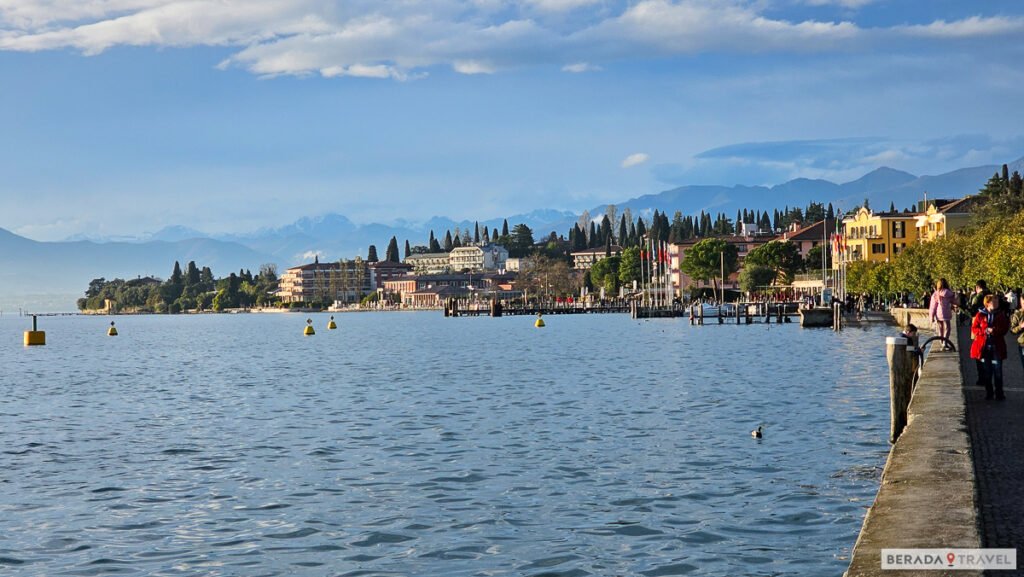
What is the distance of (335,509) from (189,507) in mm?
2359

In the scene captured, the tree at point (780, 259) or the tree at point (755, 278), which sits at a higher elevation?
the tree at point (780, 259)

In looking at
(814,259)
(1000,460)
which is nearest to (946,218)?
(814,259)

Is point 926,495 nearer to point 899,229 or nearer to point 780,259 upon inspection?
point 899,229

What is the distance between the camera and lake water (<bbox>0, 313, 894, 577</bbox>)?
15.3 m

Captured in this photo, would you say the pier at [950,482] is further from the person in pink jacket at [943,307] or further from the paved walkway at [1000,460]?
the person in pink jacket at [943,307]

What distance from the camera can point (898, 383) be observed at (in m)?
22.5

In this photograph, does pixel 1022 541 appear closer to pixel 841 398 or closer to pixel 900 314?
pixel 841 398

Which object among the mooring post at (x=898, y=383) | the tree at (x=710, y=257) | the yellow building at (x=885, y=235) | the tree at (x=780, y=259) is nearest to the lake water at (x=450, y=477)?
the mooring post at (x=898, y=383)

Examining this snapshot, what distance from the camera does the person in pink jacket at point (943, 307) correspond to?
30297 millimetres

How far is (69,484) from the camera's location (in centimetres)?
2162

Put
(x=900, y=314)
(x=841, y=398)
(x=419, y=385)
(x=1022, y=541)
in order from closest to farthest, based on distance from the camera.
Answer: (x=1022, y=541)
(x=841, y=398)
(x=419, y=385)
(x=900, y=314)

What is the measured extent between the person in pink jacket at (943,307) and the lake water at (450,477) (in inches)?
112

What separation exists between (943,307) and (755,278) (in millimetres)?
157224

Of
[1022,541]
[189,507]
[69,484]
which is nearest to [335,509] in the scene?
[189,507]
